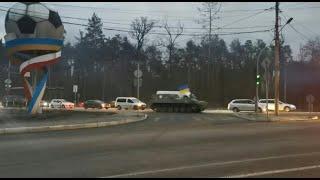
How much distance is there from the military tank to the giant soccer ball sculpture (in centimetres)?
1912

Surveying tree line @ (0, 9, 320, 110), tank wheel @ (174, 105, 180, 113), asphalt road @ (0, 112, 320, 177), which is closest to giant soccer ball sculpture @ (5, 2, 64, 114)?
tank wheel @ (174, 105, 180, 113)

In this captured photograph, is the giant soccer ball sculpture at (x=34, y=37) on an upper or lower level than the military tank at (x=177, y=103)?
upper

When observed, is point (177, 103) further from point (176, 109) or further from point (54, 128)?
point (54, 128)

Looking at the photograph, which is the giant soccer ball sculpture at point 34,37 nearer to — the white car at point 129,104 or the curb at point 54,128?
the curb at point 54,128

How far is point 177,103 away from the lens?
58219mm

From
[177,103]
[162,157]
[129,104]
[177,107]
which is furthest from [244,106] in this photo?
[162,157]

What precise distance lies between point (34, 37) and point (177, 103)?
2162 cm

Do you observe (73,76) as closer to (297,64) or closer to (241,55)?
(241,55)

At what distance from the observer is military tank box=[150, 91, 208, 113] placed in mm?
57688

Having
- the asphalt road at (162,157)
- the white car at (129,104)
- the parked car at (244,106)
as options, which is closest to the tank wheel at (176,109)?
the parked car at (244,106)

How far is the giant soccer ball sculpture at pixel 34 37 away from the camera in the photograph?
3981cm

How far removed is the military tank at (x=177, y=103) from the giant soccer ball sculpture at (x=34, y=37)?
19.1m

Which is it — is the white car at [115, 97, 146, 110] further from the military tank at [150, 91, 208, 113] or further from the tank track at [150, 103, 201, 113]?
the tank track at [150, 103, 201, 113]

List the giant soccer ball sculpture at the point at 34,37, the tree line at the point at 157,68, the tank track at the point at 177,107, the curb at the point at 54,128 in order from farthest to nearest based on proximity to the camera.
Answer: the tree line at the point at 157,68 < the tank track at the point at 177,107 < the giant soccer ball sculpture at the point at 34,37 < the curb at the point at 54,128
